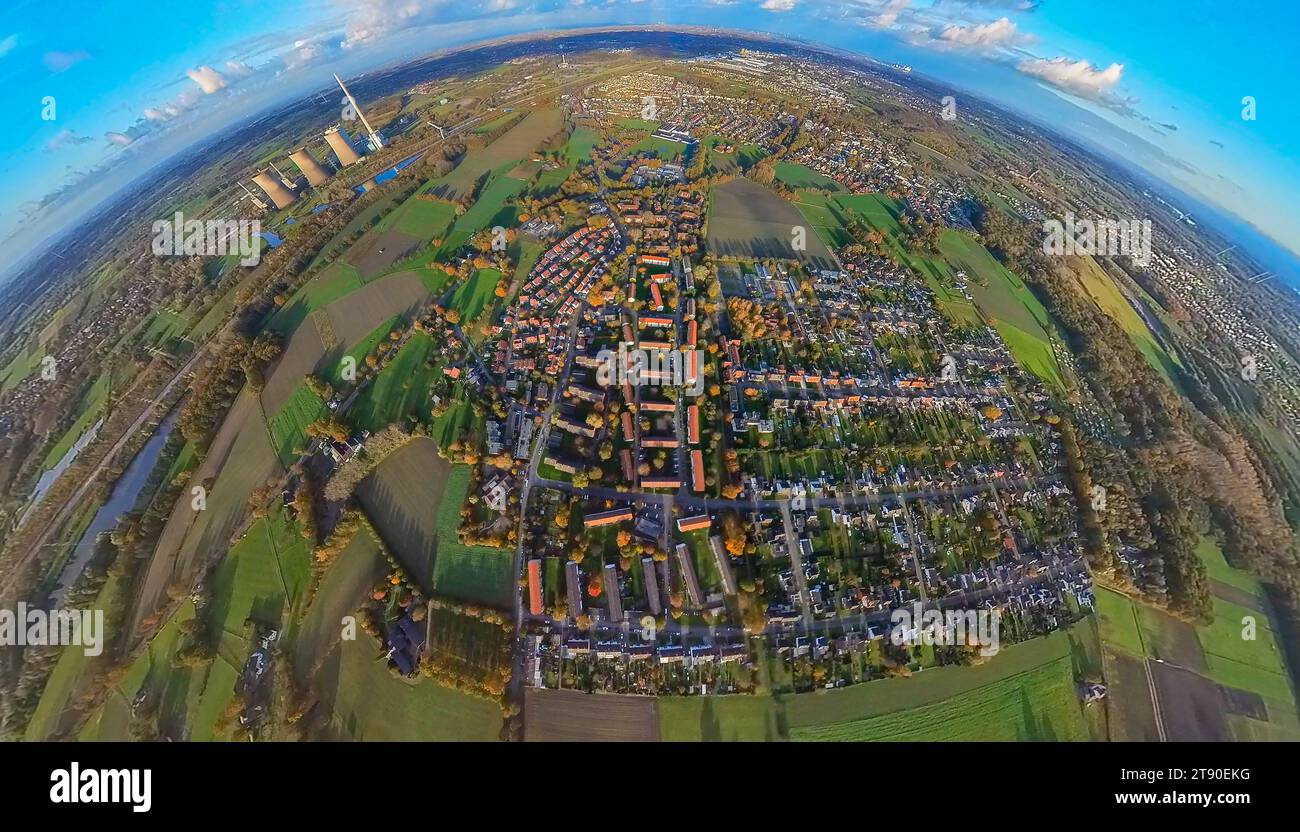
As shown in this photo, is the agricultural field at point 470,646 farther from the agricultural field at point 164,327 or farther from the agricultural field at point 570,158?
the agricultural field at point 570,158

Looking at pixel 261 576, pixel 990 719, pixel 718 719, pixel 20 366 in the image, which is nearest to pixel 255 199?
pixel 20 366

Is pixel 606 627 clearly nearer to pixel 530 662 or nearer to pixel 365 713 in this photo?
pixel 530 662

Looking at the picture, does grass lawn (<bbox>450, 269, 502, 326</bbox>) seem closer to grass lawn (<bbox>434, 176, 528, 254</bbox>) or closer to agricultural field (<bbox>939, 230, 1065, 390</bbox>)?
grass lawn (<bbox>434, 176, 528, 254</bbox>)

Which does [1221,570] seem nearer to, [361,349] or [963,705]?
[963,705]

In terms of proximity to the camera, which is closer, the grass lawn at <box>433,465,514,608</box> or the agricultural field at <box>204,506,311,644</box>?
the agricultural field at <box>204,506,311,644</box>

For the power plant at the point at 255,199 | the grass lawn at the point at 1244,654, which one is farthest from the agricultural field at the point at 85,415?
the grass lawn at the point at 1244,654

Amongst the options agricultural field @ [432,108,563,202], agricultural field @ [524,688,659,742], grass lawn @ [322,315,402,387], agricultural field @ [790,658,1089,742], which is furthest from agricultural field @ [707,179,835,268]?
agricultural field @ [524,688,659,742]

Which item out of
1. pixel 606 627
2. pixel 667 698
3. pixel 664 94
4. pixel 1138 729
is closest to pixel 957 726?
pixel 1138 729
